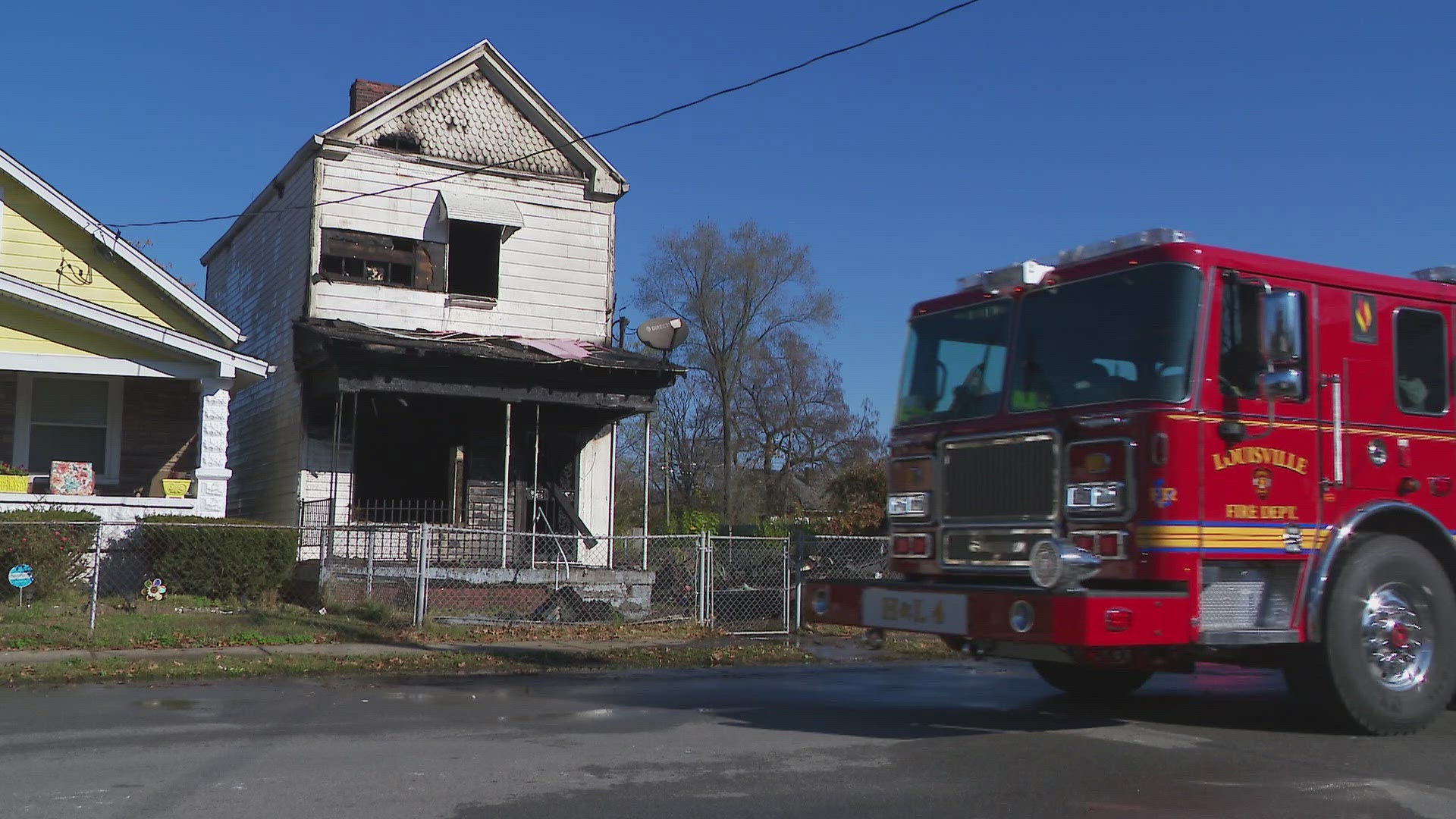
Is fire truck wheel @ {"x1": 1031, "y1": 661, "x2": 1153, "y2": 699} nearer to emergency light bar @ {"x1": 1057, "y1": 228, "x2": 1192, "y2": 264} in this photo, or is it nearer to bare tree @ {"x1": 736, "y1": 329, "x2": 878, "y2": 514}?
emergency light bar @ {"x1": 1057, "y1": 228, "x2": 1192, "y2": 264}

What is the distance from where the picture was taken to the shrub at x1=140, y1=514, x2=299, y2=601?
51.3ft

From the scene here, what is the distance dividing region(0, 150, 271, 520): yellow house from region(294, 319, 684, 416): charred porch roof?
980 millimetres

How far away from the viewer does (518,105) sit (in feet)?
67.4

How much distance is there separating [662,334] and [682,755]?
12.4m

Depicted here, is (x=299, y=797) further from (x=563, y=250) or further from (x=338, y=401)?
(x=563, y=250)

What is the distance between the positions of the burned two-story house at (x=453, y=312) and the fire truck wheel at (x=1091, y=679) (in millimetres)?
9428

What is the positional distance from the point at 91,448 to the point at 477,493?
5524mm

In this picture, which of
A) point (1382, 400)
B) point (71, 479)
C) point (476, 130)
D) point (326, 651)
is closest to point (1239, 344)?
point (1382, 400)

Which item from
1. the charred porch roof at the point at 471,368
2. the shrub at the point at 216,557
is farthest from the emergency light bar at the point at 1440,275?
the shrub at the point at 216,557

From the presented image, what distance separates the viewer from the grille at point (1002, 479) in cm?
767

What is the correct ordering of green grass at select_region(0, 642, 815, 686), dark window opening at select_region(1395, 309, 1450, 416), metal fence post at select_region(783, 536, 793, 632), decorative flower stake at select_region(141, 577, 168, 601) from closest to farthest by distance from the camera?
dark window opening at select_region(1395, 309, 1450, 416) < green grass at select_region(0, 642, 815, 686) < decorative flower stake at select_region(141, 577, 168, 601) < metal fence post at select_region(783, 536, 793, 632)

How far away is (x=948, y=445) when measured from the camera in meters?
8.41

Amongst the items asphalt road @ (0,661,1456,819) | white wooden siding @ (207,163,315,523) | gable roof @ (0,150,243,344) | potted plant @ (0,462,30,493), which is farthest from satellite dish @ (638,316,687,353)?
asphalt road @ (0,661,1456,819)

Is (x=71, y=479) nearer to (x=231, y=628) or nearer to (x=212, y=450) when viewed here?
(x=212, y=450)
